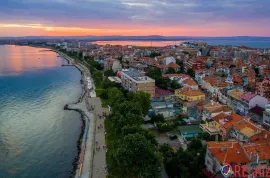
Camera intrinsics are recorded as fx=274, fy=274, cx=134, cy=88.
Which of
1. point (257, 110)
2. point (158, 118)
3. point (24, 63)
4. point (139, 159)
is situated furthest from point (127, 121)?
point (24, 63)

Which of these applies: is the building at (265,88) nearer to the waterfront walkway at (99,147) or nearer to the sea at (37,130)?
the waterfront walkway at (99,147)

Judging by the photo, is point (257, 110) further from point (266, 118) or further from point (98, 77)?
point (98, 77)

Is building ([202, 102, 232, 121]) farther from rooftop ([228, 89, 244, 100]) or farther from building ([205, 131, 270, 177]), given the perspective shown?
building ([205, 131, 270, 177])

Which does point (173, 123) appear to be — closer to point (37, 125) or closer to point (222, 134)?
point (222, 134)

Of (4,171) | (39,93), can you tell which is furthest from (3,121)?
(39,93)

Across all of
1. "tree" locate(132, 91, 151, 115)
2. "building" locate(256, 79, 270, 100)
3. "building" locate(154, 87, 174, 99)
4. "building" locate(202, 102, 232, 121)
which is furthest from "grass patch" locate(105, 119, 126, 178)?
"building" locate(256, 79, 270, 100)

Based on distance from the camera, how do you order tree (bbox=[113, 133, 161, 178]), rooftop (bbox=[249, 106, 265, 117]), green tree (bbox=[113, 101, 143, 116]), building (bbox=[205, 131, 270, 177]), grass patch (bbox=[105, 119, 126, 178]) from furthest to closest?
rooftop (bbox=[249, 106, 265, 117]) < green tree (bbox=[113, 101, 143, 116]) < grass patch (bbox=[105, 119, 126, 178]) < tree (bbox=[113, 133, 161, 178]) < building (bbox=[205, 131, 270, 177])

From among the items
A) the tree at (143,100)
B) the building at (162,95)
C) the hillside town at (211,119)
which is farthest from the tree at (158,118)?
the building at (162,95)

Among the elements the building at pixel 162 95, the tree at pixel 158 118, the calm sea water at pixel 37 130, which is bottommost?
the calm sea water at pixel 37 130
